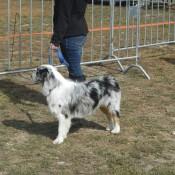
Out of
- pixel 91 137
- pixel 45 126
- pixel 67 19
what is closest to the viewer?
pixel 91 137

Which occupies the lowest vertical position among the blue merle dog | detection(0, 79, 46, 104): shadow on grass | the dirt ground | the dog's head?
the dirt ground

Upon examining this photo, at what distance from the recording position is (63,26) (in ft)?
23.0

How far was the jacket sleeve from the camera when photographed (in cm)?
A: 693

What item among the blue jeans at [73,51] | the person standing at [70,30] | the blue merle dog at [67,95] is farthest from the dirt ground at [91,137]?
the person standing at [70,30]

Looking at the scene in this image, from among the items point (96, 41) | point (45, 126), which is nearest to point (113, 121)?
point (45, 126)

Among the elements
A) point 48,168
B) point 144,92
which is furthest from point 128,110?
point 48,168

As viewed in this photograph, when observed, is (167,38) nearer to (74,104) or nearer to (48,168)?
(74,104)

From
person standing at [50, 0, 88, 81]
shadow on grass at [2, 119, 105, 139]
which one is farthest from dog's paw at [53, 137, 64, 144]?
person standing at [50, 0, 88, 81]

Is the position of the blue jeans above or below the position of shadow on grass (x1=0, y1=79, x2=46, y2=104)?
above

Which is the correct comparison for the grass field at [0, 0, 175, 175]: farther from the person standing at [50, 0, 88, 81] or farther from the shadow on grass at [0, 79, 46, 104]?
the person standing at [50, 0, 88, 81]

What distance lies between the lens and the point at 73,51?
297 inches

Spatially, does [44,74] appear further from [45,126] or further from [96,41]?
[96,41]

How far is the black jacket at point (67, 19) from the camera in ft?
22.8

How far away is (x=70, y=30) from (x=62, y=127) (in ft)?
4.64
